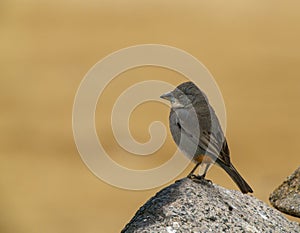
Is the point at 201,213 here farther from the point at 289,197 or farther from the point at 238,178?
the point at 289,197

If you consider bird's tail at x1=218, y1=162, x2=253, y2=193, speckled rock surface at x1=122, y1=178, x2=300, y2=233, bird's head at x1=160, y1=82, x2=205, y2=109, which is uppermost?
bird's head at x1=160, y1=82, x2=205, y2=109

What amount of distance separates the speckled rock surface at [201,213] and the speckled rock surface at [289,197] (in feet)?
2.05

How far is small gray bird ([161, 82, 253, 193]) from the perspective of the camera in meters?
5.11

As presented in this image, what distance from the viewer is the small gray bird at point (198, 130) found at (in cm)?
511

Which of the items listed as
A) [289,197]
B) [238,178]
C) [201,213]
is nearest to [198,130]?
[238,178]

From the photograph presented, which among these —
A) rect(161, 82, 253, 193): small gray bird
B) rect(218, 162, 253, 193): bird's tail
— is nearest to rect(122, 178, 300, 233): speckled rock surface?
rect(218, 162, 253, 193): bird's tail

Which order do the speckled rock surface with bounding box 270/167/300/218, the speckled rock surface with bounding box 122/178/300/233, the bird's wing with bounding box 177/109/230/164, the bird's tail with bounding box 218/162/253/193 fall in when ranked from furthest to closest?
the speckled rock surface with bounding box 270/167/300/218
the bird's tail with bounding box 218/162/253/193
the bird's wing with bounding box 177/109/230/164
the speckled rock surface with bounding box 122/178/300/233

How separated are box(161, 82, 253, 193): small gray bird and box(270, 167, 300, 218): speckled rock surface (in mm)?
775

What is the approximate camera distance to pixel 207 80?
5.81 m

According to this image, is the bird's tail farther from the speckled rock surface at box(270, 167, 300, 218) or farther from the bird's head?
the speckled rock surface at box(270, 167, 300, 218)

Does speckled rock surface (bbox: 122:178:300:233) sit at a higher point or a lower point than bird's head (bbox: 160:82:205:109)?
lower

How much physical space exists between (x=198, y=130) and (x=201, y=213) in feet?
2.69

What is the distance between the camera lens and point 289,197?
19.7 feet

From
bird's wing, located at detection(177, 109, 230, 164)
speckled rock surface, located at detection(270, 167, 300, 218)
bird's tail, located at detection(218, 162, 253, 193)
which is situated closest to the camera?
bird's wing, located at detection(177, 109, 230, 164)
